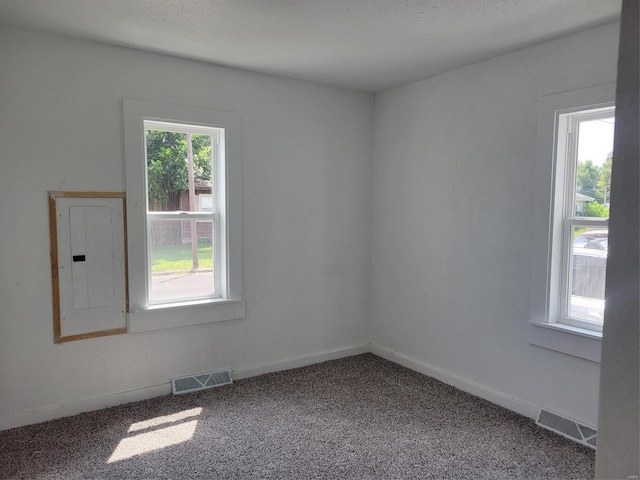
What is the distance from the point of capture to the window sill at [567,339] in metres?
2.62

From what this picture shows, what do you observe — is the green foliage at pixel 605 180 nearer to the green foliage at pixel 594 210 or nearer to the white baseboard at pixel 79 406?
the green foliage at pixel 594 210

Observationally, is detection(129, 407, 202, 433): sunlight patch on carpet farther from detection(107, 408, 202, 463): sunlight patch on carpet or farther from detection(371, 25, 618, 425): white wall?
detection(371, 25, 618, 425): white wall

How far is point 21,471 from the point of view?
2.32m

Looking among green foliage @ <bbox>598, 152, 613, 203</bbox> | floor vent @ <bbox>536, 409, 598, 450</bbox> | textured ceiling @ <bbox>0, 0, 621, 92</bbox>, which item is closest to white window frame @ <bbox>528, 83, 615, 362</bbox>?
green foliage @ <bbox>598, 152, 613, 203</bbox>

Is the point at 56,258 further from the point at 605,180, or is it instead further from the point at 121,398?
the point at 605,180

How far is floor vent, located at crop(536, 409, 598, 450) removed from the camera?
2.60m

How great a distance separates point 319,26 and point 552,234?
1.97 metres

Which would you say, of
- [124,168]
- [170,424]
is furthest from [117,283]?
[170,424]

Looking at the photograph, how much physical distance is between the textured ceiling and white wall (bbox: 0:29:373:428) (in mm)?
251

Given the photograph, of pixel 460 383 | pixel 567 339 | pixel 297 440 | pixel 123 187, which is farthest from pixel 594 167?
pixel 123 187

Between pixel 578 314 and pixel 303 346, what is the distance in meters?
2.19

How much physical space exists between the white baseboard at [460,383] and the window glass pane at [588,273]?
73 cm

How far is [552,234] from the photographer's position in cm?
282

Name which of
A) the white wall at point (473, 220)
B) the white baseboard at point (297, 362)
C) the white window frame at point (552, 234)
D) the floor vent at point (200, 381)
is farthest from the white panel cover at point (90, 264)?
the white window frame at point (552, 234)
